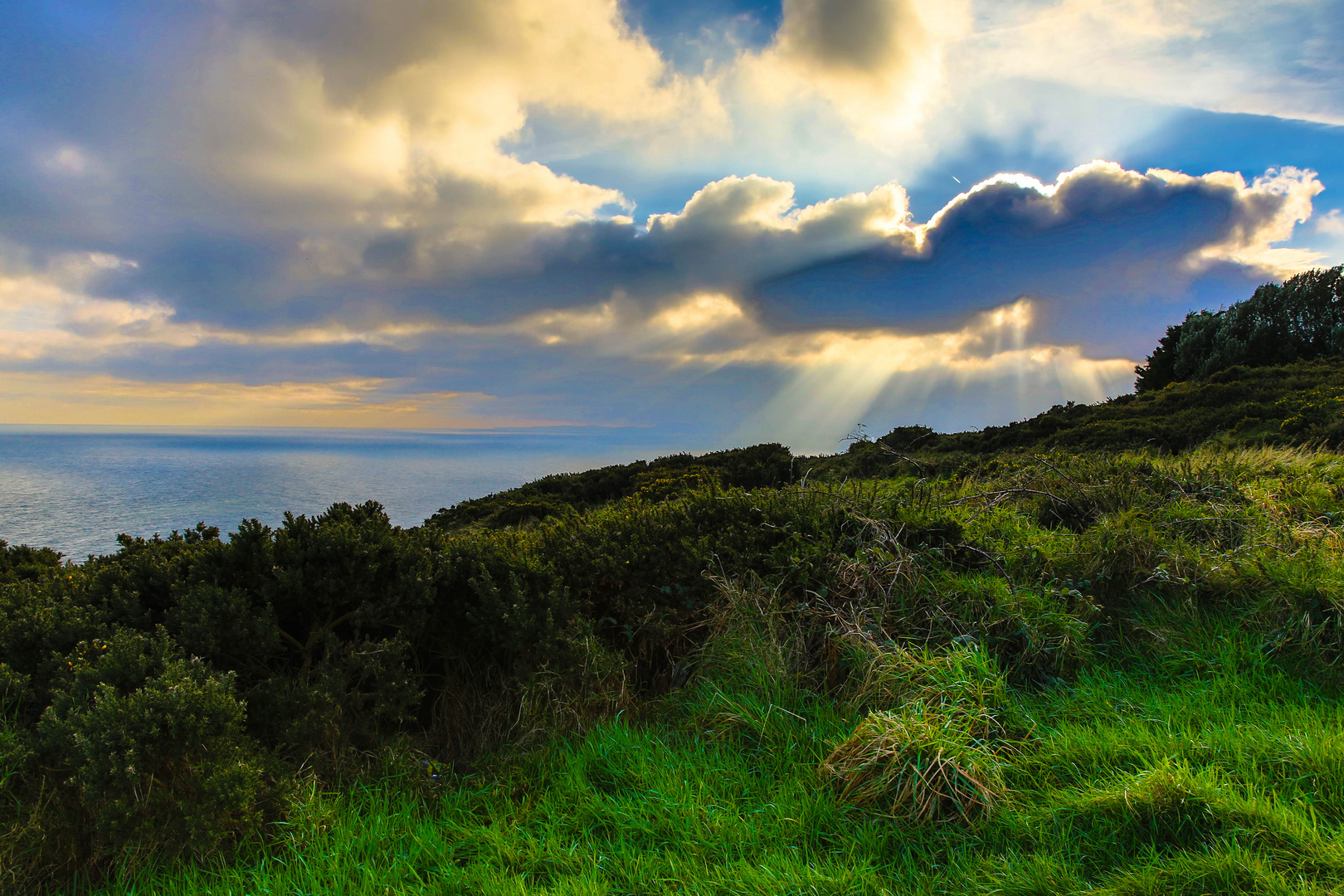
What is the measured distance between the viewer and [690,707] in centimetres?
373

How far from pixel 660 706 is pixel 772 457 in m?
11.0

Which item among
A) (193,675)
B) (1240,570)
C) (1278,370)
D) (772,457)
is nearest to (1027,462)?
(1240,570)

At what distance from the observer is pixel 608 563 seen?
4.53m

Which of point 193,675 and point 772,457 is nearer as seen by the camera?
point 193,675

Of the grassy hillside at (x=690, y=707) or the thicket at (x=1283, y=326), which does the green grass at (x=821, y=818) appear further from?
the thicket at (x=1283, y=326)

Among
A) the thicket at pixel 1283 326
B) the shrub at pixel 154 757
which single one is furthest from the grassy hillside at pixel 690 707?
the thicket at pixel 1283 326

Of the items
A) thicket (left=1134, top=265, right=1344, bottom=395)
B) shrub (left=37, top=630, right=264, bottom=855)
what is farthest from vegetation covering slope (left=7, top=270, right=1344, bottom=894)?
thicket (left=1134, top=265, right=1344, bottom=395)

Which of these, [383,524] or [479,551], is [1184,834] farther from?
[383,524]

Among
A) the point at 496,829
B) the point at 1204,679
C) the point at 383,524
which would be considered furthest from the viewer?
the point at 383,524

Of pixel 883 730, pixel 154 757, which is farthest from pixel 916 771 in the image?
pixel 154 757

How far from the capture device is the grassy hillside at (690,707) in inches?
103

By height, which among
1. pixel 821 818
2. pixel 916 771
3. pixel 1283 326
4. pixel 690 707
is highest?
pixel 1283 326

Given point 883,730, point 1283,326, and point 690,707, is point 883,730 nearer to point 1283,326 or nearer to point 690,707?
point 690,707

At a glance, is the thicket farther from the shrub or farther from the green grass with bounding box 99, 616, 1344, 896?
the shrub
